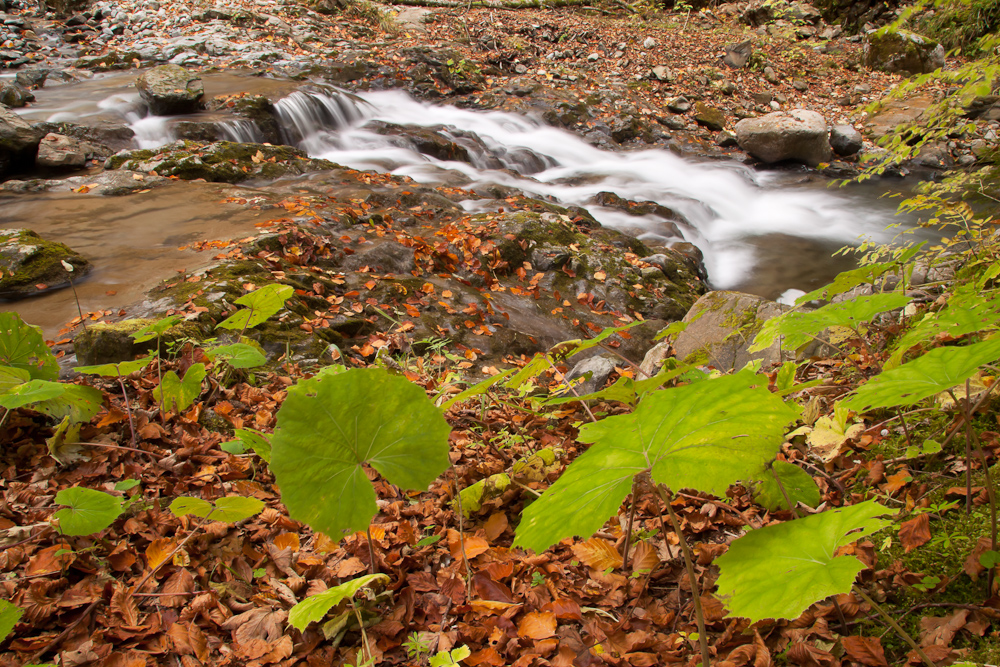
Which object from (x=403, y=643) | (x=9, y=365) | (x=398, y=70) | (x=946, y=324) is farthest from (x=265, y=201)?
(x=398, y=70)

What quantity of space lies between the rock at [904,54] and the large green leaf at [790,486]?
17893 mm

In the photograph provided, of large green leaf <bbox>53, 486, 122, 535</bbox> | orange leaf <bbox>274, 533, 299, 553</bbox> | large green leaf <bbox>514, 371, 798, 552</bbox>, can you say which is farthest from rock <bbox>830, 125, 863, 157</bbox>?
large green leaf <bbox>53, 486, 122, 535</bbox>

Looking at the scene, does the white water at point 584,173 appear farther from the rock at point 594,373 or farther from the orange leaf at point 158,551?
the orange leaf at point 158,551

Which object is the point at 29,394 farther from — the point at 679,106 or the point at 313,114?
the point at 679,106

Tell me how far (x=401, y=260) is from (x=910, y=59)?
55.2 feet

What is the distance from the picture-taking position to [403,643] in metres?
1.46

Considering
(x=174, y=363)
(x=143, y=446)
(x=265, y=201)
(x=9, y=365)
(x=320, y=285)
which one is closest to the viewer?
(x=9, y=365)

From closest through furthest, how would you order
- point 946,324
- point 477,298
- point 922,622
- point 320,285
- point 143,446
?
1. point 922,622
2. point 946,324
3. point 143,446
4. point 320,285
5. point 477,298

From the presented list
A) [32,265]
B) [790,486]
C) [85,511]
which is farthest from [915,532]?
[32,265]

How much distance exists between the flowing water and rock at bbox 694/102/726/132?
1.93m

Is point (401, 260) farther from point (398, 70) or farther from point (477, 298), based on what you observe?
point (398, 70)

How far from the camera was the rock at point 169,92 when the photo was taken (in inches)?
355

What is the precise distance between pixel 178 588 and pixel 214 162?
7255 mm

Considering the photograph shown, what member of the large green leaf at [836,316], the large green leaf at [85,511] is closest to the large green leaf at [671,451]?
the large green leaf at [836,316]
